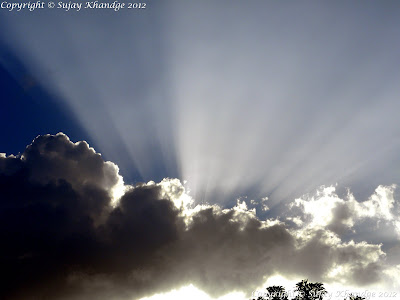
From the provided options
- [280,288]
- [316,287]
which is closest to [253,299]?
[280,288]

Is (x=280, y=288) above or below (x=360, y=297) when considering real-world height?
above

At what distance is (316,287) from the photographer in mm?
123625

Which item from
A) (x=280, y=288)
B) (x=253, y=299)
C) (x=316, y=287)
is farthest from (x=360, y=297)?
(x=253, y=299)

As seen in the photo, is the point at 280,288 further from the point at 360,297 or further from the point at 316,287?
the point at 360,297

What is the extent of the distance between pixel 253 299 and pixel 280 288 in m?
13.0

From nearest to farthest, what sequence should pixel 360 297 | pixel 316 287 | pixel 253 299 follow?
pixel 360 297, pixel 316 287, pixel 253 299

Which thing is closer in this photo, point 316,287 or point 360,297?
point 360,297

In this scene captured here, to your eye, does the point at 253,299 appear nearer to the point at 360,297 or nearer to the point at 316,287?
the point at 316,287

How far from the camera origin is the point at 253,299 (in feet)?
445

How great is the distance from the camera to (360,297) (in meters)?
115

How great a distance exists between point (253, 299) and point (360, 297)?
43392mm

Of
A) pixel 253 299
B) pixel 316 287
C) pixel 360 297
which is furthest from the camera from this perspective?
pixel 253 299

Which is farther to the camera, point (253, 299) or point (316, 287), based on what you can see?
point (253, 299)

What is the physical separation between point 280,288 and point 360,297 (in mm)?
33057
